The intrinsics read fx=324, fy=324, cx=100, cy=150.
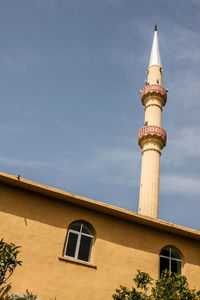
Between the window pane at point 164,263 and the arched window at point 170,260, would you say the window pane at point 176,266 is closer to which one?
the arched window at point 170,260

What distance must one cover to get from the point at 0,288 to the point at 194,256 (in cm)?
808

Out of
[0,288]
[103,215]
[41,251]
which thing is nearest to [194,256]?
[103,215]

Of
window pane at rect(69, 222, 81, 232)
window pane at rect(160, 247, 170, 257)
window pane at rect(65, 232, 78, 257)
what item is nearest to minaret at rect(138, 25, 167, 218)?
window pane at rect(160, 247, 170, 257)

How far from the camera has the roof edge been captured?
12012 mm

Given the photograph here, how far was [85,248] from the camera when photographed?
1255 cm

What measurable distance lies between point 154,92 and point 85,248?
19997 mm

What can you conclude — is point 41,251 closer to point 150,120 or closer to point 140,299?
point 140,299

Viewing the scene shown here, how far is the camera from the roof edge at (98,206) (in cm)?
1201

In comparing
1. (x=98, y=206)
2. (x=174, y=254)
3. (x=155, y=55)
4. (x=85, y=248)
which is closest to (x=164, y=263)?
(x=174, y=254)

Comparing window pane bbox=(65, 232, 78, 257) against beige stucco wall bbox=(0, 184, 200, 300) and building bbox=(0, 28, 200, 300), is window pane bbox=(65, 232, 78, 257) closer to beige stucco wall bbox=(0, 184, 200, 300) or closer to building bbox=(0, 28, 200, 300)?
building bbox=(0, 28, 200, 300)

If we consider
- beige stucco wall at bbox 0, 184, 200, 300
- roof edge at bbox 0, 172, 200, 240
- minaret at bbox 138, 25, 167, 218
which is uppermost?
minaret at bbox 138, 25, 167, 218

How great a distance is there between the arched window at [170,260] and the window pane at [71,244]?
3.79 metres

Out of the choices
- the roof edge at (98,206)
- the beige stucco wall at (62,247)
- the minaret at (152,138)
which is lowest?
the beige stucco wall at (62,247)

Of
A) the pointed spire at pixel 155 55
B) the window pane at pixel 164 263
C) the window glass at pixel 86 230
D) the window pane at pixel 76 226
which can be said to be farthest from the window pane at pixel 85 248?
the pointed spire at pixel 155 55
